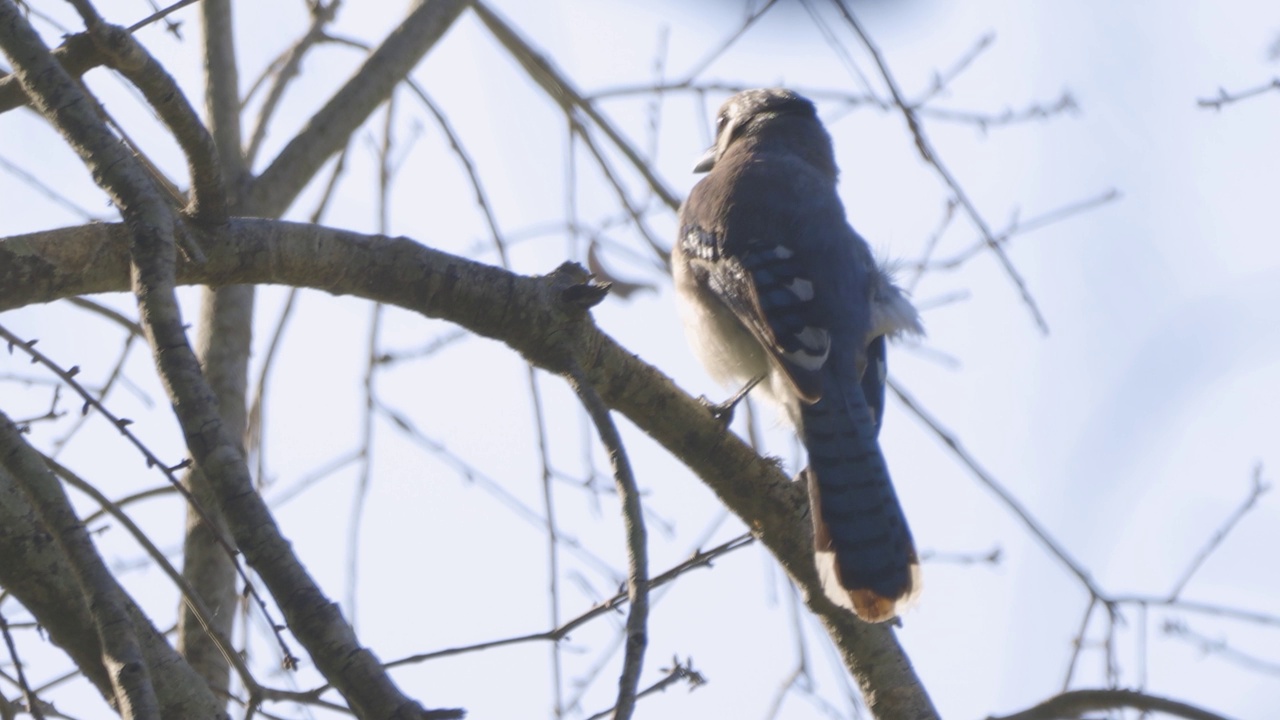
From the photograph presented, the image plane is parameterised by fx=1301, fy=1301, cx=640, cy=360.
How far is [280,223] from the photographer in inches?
97.3

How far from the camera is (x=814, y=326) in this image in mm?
3891

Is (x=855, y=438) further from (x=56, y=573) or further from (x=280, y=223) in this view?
(x=56, y=573)

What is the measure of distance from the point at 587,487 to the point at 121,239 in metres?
1.80

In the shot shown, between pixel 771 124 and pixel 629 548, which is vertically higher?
pixel 771 124

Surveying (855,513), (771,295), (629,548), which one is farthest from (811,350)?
(629,548)

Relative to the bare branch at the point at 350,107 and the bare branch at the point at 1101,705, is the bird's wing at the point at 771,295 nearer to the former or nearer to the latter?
the bare branch at the point at 350,107

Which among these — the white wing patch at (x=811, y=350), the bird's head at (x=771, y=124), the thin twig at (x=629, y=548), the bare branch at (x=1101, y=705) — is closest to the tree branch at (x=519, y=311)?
the thin twig at (x=629, y=548)

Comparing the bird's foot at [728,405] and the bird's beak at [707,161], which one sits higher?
the bird's beak at [707,161]

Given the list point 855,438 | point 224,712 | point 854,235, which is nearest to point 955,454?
point 855,438

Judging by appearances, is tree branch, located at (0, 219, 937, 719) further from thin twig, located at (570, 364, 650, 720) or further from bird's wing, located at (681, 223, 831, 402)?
bird's wing, located at (681, 223, 831, 402)

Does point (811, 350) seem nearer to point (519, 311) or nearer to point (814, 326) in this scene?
point (814, 326)

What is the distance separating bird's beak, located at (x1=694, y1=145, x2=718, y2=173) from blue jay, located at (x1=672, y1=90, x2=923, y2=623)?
0.29 meters

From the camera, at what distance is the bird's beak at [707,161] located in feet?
17.8

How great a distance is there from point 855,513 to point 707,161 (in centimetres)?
255
